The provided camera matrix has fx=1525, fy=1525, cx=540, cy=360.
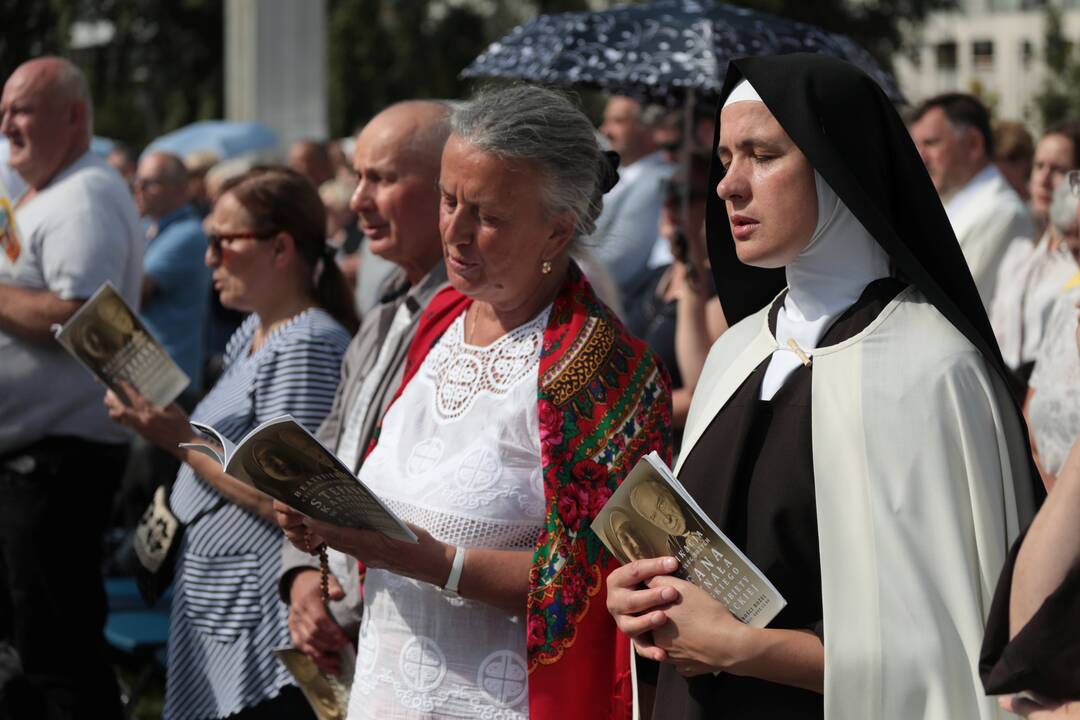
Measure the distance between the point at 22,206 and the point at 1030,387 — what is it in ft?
11.6

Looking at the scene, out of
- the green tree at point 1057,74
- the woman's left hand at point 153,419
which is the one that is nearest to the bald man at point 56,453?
the woman's left hand at point 153,419

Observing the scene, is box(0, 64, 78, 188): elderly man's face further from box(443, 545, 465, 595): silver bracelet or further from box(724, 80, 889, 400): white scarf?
box(724, 80, 889, 400): white scarf

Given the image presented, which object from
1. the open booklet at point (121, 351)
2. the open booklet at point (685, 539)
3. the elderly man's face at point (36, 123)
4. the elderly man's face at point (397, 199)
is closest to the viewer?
the open booklet at point (685, 539)

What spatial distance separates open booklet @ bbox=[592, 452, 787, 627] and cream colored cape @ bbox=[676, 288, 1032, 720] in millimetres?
130

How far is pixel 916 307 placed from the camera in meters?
2.54

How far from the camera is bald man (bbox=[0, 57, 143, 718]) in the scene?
16.9ft

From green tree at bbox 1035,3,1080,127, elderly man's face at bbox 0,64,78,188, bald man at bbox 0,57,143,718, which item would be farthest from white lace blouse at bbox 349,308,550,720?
green tree at bbox 1035,3,1080,127

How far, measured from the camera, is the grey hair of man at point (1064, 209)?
509 cm

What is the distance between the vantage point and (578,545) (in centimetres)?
317

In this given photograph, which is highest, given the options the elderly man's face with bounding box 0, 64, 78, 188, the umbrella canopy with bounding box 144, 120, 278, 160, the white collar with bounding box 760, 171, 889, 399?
the white collar with bounding box 760, 171, 889, 399

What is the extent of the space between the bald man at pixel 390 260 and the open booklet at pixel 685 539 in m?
1.33

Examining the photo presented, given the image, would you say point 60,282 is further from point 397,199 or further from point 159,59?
point 159,59

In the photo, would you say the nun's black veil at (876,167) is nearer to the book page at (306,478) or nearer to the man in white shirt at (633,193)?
the book page at (306,478)

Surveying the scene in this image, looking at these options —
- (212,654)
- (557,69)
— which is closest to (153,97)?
(557,69)
